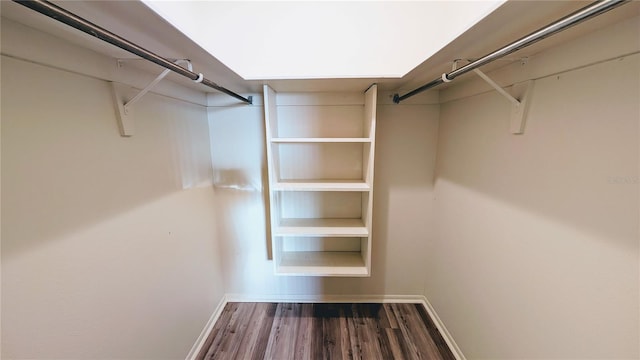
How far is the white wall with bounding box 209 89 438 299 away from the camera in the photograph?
1.91m

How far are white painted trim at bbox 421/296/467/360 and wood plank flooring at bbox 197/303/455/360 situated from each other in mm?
31

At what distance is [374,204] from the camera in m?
2.04

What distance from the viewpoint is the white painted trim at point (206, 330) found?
1652 millimetres

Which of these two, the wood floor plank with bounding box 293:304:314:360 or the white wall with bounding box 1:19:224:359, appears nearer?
the white wall with bounding box 1:19:224:359

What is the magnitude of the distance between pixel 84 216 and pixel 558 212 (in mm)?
1806

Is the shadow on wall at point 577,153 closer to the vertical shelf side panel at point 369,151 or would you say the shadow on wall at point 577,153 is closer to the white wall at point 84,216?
the vertical shelf side panel at point 369,151

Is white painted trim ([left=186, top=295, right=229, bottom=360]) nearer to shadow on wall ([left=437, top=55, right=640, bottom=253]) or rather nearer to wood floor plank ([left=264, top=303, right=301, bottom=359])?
wood floor plank ([left=264, top=303, right=301, bottom=359])

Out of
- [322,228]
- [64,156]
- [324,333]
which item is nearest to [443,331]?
[324,333]

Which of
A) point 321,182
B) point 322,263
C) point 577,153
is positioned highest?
point 577,153

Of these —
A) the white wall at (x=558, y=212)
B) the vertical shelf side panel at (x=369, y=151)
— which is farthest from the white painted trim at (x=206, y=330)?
the white wall at (x=558, y=212)

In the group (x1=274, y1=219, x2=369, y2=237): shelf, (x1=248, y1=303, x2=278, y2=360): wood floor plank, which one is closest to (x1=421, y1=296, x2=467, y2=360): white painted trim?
(x1=274, y1=219, x2=369, y2=237): shelf

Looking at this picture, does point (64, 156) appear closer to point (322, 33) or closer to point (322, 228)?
point (322, 228)

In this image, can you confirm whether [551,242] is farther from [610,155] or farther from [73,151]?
[73,151]

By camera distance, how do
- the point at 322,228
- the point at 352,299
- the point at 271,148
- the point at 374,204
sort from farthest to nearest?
the point at 352,299, the point at 374,204, the point at 322,228, the point at 271,148
